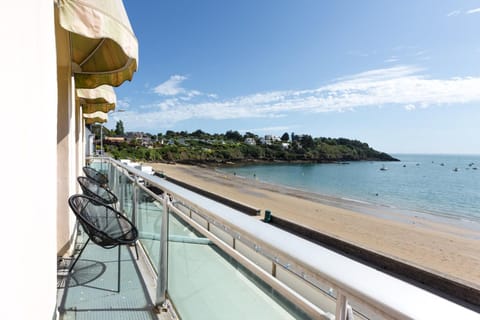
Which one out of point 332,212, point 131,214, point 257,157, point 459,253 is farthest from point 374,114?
point 131,214

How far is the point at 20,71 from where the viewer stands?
1.00 m

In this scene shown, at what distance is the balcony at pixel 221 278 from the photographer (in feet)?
2.17

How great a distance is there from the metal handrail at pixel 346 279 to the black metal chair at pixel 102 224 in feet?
→ 4.96

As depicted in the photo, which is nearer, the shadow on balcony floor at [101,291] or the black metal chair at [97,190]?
the shadow on balcony floor at [101,291]

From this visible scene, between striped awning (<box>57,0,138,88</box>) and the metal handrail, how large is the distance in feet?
5.39

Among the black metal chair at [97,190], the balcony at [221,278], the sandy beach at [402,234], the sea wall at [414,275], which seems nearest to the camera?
the balcony at [221,278]

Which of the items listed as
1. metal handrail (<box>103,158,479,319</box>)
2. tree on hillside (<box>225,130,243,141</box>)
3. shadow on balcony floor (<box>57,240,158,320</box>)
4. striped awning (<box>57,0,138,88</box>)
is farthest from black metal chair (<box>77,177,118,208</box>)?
tree on hillside (<box>225,130,243,141</box>)

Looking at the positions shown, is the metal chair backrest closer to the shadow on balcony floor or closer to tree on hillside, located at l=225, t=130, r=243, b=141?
the shadow on balcony floor

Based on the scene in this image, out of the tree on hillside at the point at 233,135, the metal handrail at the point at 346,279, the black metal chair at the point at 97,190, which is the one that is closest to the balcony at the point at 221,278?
the metal handrail at the point at 346,279

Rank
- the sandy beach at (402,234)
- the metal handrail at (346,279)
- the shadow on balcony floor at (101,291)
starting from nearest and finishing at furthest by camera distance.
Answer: the metal handrail at (346,279)
the shadow on balcony floor at (101,291)
the sandy beach at (402,234)

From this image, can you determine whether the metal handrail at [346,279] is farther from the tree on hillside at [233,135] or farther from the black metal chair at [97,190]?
the tree on hillside at [233,135]

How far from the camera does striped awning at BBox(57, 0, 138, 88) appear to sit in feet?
6.12

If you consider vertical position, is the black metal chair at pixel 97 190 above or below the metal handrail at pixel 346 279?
below

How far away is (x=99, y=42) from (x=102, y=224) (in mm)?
2003
